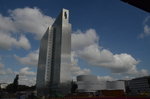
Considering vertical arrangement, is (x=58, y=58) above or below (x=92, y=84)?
above

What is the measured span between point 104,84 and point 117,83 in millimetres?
14784

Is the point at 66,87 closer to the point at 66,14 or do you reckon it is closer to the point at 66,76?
the point at 66,76

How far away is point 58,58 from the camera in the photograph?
416 ft

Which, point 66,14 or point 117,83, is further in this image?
point 117,83

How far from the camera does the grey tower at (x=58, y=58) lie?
390ft

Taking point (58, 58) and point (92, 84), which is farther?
point (92, 84)

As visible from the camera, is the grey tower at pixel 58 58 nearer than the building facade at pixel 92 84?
Yes

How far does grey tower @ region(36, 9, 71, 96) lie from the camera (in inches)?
4674

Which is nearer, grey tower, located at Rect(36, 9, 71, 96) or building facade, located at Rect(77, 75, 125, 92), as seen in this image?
grey tower, located at Rect(36, 9, 71, 96)

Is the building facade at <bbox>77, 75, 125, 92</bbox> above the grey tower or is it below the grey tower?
below

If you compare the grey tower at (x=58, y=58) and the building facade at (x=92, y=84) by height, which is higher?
the grey tower at (x=58, y=58)

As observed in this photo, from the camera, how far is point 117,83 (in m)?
180

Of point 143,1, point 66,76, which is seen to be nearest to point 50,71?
point 66,76

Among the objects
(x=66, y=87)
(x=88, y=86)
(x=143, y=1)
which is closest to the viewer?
(x=143, y=1)
